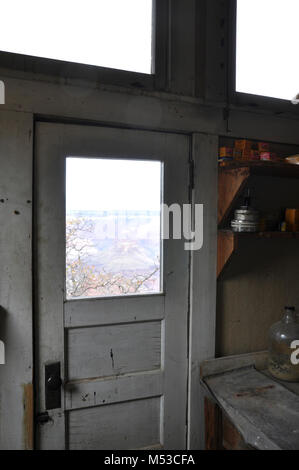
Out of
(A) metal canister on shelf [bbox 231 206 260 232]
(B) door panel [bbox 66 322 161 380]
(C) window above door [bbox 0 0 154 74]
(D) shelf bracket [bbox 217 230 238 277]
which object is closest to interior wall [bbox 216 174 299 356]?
(D) shelf bracket [bbox 217 230 238 277]

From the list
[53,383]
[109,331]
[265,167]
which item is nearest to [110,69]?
[265,167]

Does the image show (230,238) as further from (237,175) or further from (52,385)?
(52,385)

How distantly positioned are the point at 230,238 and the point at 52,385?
95cm

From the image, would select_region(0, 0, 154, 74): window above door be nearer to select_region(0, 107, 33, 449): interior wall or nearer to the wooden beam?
select_region(0, 107, 33, 449): interior wall

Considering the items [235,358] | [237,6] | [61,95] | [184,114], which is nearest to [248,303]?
[235,358]

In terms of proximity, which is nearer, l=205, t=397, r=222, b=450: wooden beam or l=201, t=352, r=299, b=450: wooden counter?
l=201, t=352, r=299, b=450: wooden counter

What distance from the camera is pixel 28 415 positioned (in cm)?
121

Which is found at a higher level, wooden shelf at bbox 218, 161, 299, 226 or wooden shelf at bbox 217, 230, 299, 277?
wooden shelf at bbox 218, 161, 299, 226

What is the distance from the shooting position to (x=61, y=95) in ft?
3.95

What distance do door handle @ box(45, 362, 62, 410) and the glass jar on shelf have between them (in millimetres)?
971

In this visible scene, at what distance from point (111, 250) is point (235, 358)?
2.58ft

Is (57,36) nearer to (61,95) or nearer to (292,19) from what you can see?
(61,95)

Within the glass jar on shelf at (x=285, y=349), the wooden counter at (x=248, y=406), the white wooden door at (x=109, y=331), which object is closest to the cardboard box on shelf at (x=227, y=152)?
the white wooden door at (x=109, y=331)

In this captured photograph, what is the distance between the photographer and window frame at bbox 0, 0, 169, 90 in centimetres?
115
